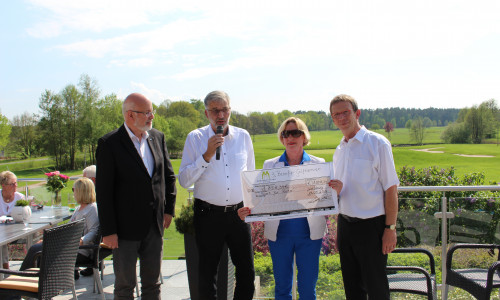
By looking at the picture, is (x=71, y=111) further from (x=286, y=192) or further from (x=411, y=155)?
(x=286, y=192)

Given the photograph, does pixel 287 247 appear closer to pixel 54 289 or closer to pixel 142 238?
pixel 142 238

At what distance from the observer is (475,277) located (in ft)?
10.1

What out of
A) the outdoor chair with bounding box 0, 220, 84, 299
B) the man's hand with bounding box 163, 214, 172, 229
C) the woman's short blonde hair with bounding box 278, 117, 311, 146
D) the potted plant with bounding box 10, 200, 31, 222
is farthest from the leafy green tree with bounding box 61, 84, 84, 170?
the woman's short blonde hair with bounding box 278, 117, 311, 146

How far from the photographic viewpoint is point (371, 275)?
8.71 feet

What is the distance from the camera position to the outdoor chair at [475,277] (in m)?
2.71

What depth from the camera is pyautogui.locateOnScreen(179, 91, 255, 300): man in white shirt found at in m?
2.92

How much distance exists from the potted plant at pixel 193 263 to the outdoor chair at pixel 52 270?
90 centimetres

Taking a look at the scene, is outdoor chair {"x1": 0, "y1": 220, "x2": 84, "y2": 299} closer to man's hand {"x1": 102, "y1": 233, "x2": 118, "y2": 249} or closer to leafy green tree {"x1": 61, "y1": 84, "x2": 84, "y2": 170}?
man's hand {"x1": 102, "y1": 233, "x2": 118, "y2": 249}

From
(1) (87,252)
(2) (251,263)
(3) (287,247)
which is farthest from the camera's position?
(1) (87,252)

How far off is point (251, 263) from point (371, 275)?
924mm

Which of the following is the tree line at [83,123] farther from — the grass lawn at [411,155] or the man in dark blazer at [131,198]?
the man in dark blazer at [131,198]

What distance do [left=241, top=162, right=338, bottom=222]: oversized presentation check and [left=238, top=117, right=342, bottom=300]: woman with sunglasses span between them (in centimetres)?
10

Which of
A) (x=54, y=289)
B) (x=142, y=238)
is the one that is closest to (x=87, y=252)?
(x=54, y=289)

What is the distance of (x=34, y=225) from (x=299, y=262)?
9.80ft
